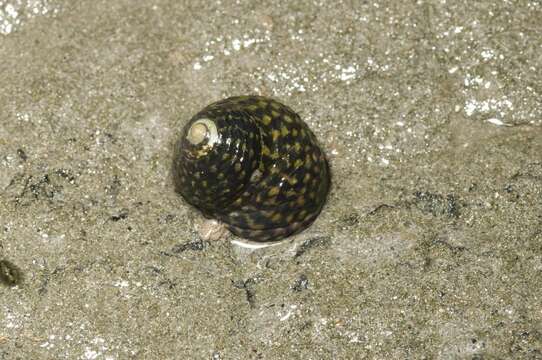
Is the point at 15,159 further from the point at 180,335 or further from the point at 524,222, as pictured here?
the point at 524,222

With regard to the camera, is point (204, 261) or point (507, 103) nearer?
point (204, 261)

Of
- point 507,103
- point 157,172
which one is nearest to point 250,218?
point 157,172

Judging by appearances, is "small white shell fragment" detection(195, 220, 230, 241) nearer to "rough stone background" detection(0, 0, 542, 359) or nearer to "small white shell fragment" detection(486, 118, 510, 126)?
"rough stone background" detection(0, 0, 542, 359)

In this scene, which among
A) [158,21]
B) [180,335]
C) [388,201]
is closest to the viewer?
[180,335]

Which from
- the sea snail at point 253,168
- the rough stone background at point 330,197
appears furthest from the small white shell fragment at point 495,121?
the sea snail at point 253,168

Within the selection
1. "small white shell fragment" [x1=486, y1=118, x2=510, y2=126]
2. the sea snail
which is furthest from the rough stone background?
the sea snail

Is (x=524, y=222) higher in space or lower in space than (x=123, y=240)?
lower
